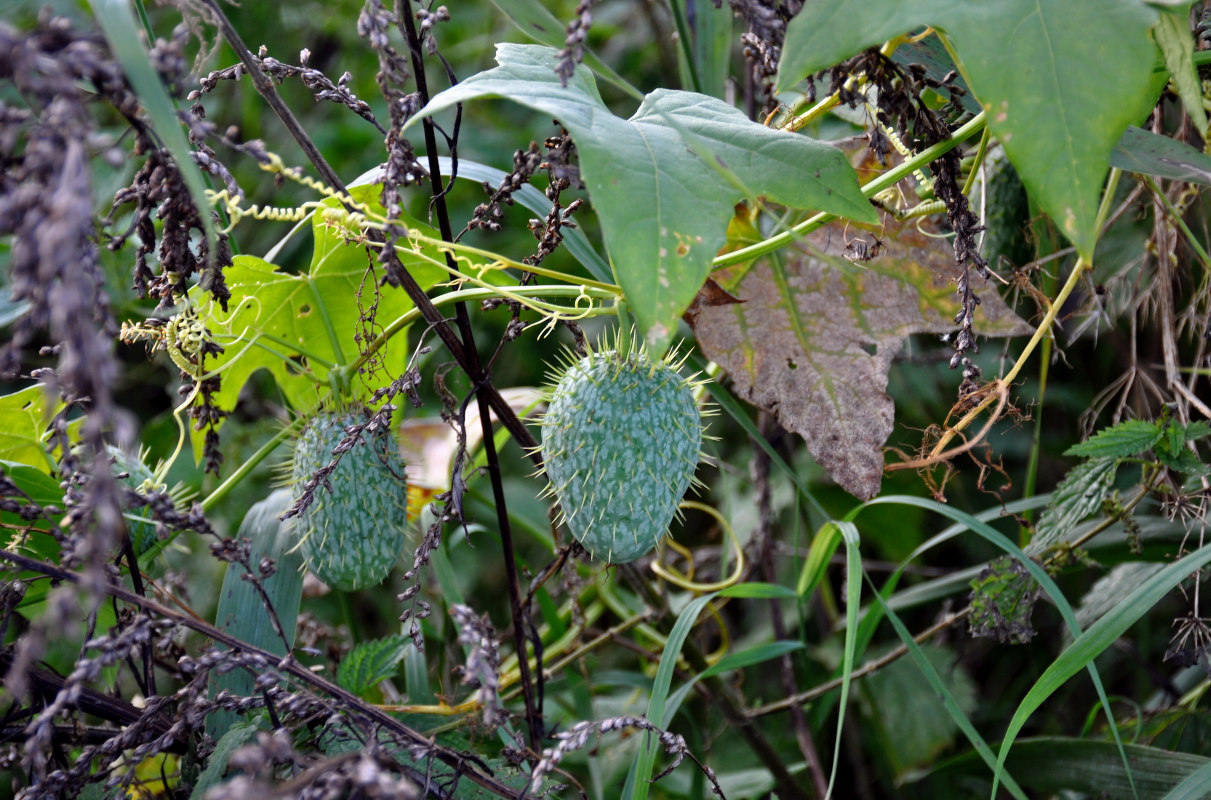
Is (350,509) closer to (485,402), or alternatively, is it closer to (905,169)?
(485,402)

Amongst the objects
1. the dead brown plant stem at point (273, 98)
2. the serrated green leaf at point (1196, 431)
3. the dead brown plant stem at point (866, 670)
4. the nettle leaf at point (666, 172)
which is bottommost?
the dead brown plant stem at point (866, 670)

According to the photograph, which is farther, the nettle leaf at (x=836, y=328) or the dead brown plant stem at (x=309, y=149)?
the nettle leaf at (x=836, y=328)

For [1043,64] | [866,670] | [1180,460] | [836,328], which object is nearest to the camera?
[1043,64]

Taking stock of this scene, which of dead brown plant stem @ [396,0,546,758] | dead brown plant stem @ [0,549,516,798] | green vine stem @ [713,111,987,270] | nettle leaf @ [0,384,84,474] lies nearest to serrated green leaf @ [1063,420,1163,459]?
green vine stem @ [713,111,987,270]

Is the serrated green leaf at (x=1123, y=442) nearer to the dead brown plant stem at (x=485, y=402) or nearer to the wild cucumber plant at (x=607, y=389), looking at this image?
the wild cucumber plant at (x=607, y=389)

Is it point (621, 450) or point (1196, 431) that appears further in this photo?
point (1196, 431)

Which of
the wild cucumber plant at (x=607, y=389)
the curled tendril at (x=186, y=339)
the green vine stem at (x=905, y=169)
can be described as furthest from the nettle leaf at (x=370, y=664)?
the green vine stem at (x=905, y=169)

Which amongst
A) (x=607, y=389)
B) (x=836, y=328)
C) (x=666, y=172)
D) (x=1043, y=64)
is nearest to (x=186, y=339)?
(x=607, y=389)
